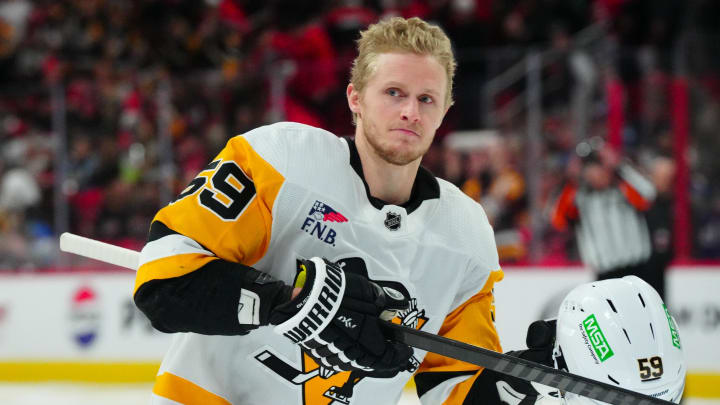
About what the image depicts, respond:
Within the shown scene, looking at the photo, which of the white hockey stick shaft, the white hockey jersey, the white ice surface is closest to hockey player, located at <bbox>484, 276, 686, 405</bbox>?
the white hockey jersey

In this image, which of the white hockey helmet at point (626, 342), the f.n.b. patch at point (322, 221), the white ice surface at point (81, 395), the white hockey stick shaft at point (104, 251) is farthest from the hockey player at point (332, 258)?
the white ice surface at point (81, 395)

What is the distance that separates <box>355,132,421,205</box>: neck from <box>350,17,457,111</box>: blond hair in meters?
0.14

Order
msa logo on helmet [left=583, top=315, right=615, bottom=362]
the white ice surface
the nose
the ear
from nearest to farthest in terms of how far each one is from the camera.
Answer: msa logo on helmet [left=583, top=315, right=615, bottom=362], the nose, the ear, the white ice surface

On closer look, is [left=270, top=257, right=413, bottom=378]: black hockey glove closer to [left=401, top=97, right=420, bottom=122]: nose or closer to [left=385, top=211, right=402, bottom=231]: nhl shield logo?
[left=385, top=211, right=402, bottom=231]: nhl shield logo

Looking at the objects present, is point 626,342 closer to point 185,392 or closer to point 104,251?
point 185,392

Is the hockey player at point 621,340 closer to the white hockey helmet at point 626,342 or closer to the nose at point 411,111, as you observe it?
the white hockey helmet at point 626,342

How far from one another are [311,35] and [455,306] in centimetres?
457

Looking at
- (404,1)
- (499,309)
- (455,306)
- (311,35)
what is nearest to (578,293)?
(455,306)

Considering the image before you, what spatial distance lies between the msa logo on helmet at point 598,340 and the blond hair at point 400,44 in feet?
1.98

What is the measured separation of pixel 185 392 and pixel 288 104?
4044 millimetres

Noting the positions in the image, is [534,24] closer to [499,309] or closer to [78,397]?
[499,309]

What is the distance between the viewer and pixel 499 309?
540 centimetres

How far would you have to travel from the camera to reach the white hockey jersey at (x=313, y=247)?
1879 mm

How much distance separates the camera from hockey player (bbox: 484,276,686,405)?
1.80 meters
